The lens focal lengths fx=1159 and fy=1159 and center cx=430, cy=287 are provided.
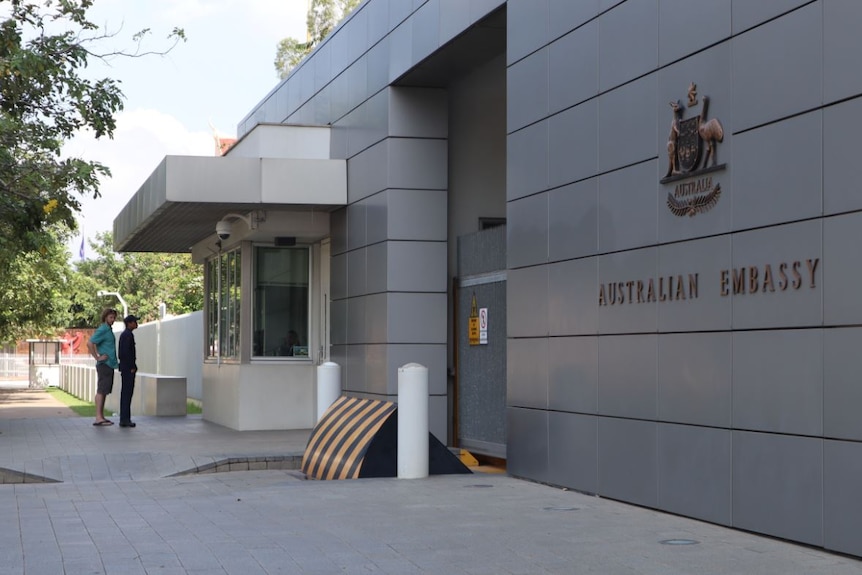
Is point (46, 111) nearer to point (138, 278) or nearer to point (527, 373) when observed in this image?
point (527, 373)

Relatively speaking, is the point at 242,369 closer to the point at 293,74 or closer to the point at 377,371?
the point at 377,371

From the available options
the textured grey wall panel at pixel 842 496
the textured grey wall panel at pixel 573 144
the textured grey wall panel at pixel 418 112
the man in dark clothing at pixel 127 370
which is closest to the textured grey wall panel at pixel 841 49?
the textured grey wall panel at pixel 842 496

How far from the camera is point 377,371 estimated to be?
1569 centimetres

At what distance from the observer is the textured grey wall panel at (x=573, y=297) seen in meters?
10.5

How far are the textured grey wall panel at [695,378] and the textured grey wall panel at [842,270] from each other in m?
1.18

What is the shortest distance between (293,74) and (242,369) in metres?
5.86

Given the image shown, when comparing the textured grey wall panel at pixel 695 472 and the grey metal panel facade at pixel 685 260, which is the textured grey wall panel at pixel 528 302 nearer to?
the grey metal panel facade at pixel 685 260

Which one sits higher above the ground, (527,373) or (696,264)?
(696,264)

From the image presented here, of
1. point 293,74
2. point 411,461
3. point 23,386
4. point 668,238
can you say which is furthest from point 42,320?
point 668,238

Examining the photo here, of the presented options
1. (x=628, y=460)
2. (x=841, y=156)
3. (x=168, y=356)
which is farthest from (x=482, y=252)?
(x=168, y=356)

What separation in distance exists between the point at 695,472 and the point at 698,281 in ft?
4.74

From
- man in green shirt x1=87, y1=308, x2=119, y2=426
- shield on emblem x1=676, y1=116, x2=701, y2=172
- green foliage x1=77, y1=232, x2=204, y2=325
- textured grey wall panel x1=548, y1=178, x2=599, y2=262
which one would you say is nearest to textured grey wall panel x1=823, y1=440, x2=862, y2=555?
shield on emblem x1=676, y1=116, x2=701, y2=172

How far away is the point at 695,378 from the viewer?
8.81 meters

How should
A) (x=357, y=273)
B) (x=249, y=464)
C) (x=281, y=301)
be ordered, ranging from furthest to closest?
(x=281, y=301) < (x=357, y=273) < (x=249, y=464)
